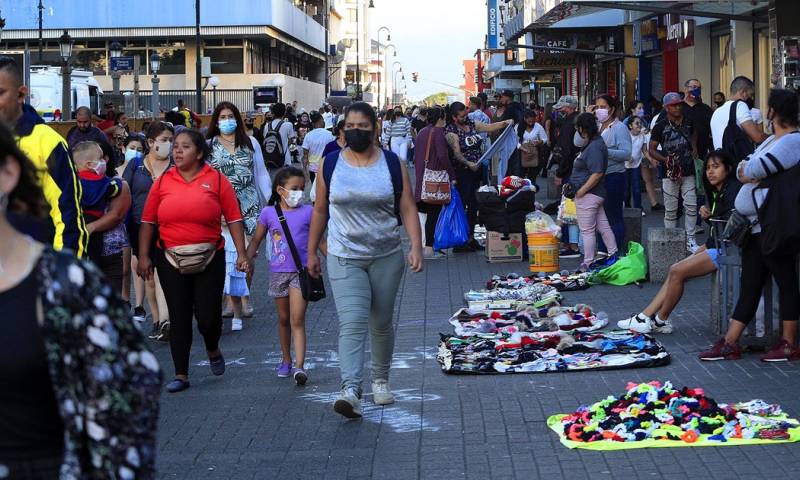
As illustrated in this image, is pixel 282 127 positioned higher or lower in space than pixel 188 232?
higher

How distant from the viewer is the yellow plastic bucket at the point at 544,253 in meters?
14.5

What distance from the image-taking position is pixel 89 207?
340 inches

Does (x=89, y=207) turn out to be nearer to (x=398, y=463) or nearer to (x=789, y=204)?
(x=398, y=463)

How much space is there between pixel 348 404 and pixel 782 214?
311cm

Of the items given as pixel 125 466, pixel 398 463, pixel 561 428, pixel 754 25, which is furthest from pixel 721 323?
pixel 754 25

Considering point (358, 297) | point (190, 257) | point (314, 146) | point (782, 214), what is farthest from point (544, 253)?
point (358, 297)

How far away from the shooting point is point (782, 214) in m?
8.51

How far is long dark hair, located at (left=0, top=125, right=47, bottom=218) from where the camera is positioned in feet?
9.46

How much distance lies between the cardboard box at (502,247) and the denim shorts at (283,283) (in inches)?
281

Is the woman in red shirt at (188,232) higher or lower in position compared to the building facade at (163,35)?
lower

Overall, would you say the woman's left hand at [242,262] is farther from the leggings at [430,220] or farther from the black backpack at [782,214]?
the leggings at [430,220]

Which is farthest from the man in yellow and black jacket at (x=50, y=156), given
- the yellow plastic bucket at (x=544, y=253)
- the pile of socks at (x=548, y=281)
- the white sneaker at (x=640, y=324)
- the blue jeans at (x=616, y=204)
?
the blue jeans at (x=616, y=204)

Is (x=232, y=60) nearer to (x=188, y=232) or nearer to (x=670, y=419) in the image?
(x=188, y=232)

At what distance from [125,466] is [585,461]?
3.95 meters
